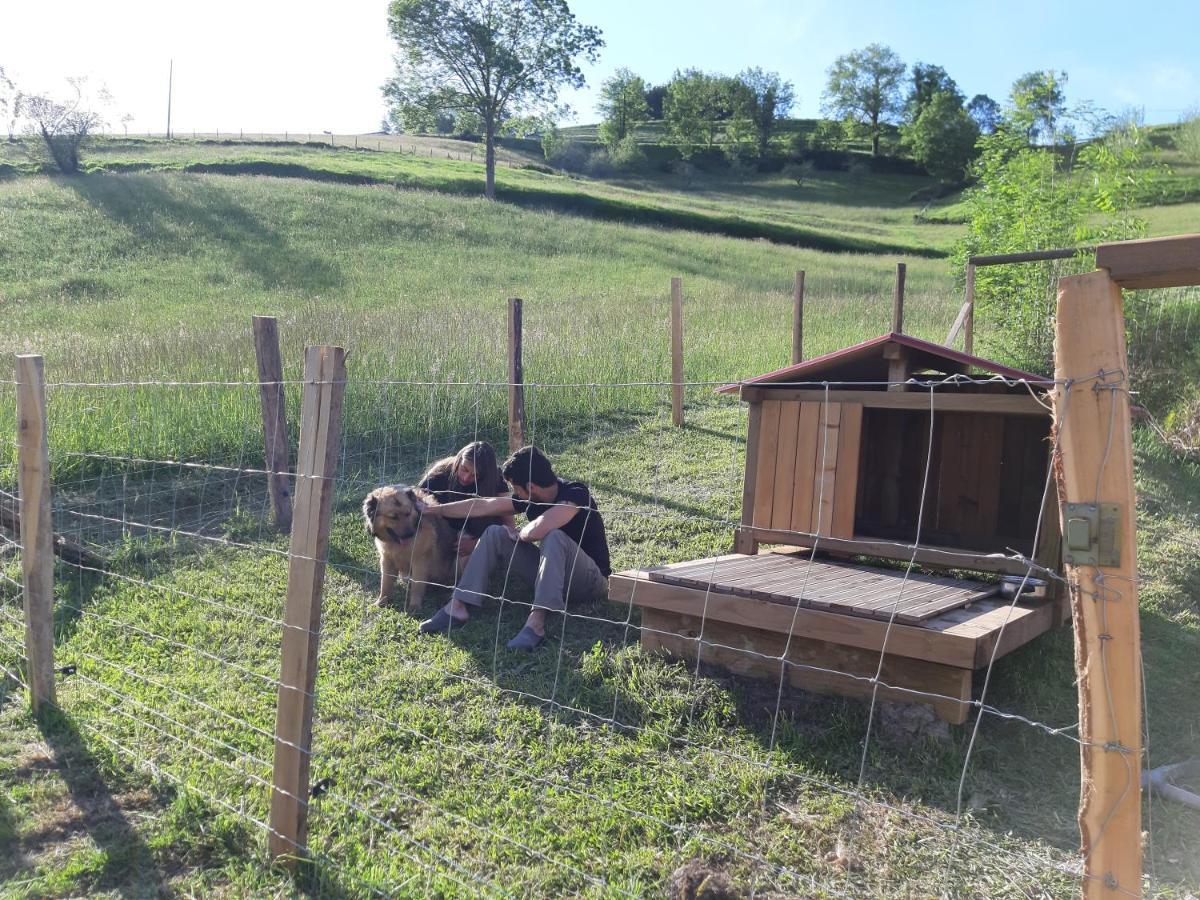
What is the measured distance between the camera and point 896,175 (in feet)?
257

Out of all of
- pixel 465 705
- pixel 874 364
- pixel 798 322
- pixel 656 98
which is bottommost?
pixel 465 705

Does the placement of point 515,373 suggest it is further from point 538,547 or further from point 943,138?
point 943,138

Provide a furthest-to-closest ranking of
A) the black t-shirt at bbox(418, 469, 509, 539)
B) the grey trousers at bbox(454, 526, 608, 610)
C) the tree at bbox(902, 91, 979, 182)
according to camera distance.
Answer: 1. the tree at bbox(902, 91, 979, 182)
2. the black t-shirt at bbox(418, 469, 509, 539)
3. the grey trousers at bbox(454, 526, 608, 610)

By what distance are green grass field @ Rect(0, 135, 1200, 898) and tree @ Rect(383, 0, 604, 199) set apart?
42620 mm

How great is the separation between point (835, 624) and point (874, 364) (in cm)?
224

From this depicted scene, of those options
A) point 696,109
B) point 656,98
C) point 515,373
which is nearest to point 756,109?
point 696,109

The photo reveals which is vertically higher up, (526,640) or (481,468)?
(481,468)

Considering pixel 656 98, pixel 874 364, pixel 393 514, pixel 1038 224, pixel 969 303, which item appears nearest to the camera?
pixel 393 514

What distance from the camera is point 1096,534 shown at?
2010 mm

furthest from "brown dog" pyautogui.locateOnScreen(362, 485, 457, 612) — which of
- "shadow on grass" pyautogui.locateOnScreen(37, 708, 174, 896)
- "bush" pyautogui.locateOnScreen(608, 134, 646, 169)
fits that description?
"bush" pyautogui.locateOnScreen(608, 134, 646, 169)

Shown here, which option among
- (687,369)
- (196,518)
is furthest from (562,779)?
(687,369)

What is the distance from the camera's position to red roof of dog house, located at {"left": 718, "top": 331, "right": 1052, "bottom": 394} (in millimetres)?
5316

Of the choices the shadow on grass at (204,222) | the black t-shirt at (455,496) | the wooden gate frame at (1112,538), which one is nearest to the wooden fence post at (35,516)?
the black t-shirt at (455,496)

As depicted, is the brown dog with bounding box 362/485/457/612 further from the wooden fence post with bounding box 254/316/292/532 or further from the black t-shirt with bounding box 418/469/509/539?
the wooden fence post with bounding box 254/316/292/532
